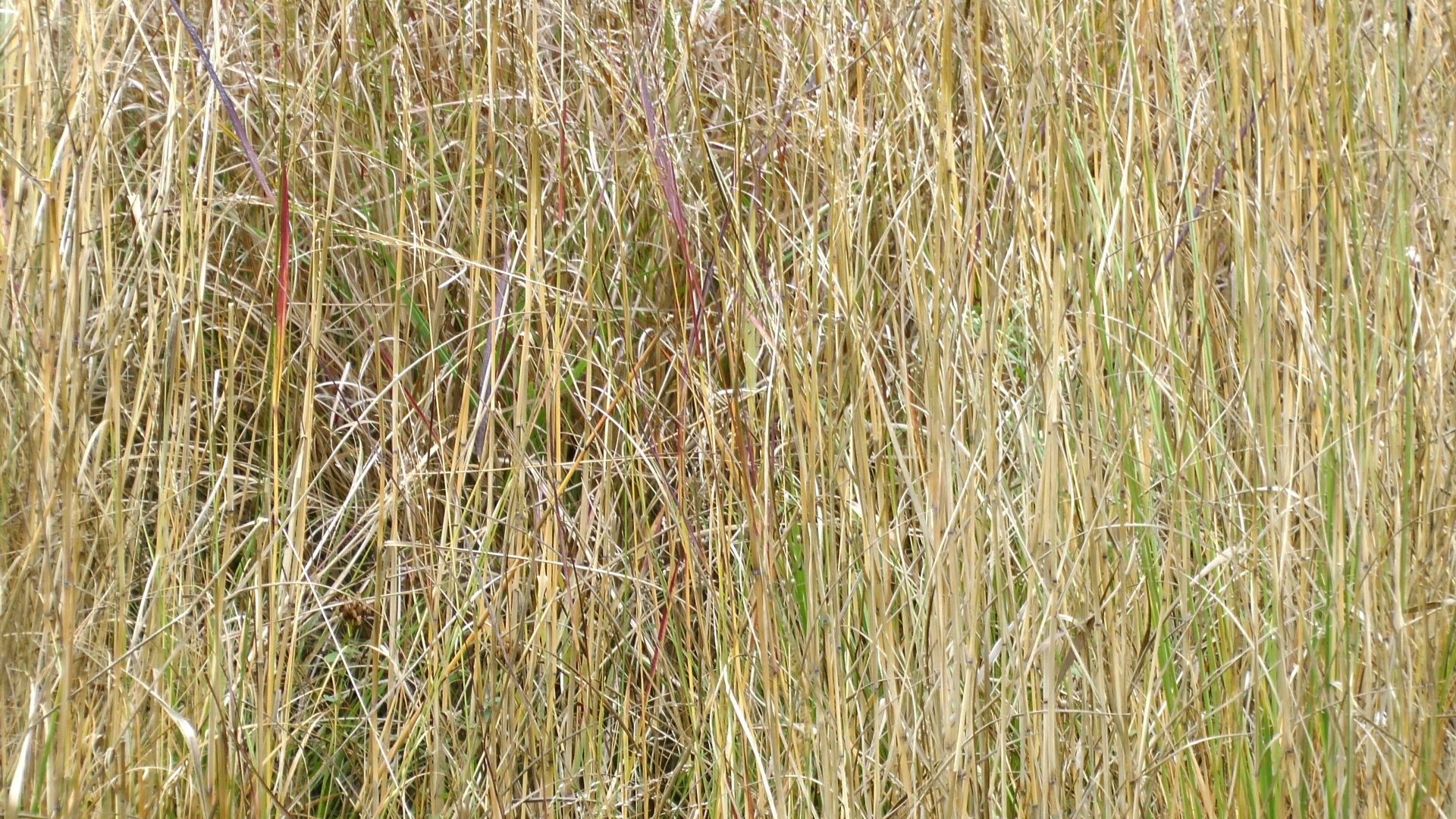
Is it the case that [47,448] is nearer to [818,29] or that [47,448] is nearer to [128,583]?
[128,583]

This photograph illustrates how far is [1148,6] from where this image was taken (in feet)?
4.45

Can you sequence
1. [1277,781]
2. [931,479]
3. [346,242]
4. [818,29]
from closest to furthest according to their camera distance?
1. [1277,781]
2. [931,479]
3. [818,29]
4. [346,242]

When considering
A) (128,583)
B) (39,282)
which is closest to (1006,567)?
(128,583)

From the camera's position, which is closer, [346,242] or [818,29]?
[818,29]

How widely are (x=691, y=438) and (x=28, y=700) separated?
665mm

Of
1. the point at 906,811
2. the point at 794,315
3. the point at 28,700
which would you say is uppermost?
the point at 794,315

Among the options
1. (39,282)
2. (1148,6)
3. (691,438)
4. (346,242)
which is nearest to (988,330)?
(691,438)

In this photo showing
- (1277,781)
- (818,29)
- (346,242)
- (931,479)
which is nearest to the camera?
(1277,781)

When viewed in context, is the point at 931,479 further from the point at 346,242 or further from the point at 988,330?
the point at 346,242

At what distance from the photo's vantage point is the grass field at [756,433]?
1.08 m

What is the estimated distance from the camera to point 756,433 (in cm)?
129

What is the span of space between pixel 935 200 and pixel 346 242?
0.72 meters

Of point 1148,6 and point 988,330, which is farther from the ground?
point 1148,6

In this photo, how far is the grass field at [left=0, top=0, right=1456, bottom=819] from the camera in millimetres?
1084
